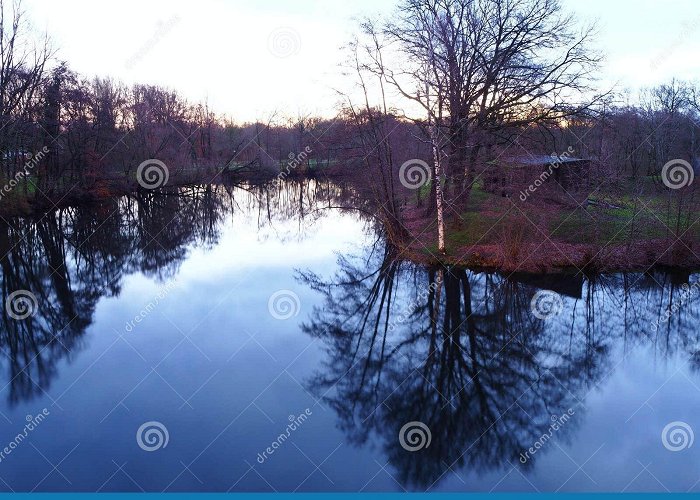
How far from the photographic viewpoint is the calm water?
7469 mm

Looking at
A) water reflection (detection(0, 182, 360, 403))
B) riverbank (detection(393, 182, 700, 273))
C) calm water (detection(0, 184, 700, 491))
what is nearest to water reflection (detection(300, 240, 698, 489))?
calm water (detection(0, 184, 700, 491))

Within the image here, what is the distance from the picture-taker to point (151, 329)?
42.3ft

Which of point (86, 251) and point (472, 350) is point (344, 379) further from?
point (86, 251)

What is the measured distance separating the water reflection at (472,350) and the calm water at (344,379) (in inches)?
2.1

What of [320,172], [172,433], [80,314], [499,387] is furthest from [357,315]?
[320,172]

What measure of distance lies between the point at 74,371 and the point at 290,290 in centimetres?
683

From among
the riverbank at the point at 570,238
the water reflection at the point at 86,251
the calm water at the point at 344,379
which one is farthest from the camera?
the riverbank at the point at 570,238

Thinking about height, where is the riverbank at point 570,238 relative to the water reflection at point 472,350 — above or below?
above

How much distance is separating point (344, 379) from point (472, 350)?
3180mm

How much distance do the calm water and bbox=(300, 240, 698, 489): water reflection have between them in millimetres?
53

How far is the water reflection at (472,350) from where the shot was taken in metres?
8.34

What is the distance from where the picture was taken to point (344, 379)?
1026 centimetres

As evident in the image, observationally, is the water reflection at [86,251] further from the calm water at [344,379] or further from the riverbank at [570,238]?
the riverbank at [570,238]

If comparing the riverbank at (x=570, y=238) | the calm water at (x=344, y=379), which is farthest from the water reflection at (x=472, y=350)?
the riverbank at (x=570, y=238)
